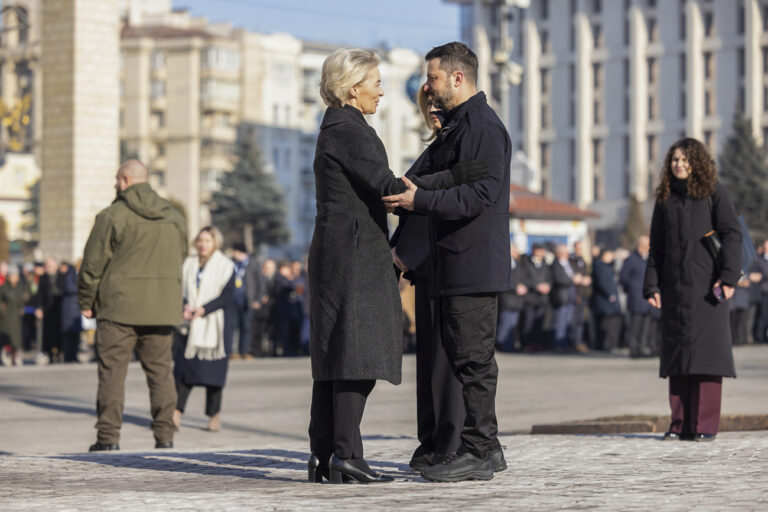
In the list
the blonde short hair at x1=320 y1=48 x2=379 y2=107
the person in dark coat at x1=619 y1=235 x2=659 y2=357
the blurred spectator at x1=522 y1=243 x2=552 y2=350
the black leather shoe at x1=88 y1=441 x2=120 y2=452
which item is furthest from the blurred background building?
the blonde short hair at x1=320 y1=48 x2=379 y2=107

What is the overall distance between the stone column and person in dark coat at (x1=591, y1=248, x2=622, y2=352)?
1460cm

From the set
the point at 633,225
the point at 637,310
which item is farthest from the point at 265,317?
the point at 633,225

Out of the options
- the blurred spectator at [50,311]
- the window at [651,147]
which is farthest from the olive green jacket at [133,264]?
the window at [651,147]

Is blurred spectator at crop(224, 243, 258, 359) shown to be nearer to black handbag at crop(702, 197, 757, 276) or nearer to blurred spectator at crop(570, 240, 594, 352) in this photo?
blurred spectator at crop(570, 240, 594, 352)

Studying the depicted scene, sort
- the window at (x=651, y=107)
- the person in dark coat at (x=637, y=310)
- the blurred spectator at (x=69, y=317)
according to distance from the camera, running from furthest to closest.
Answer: the window at (x=651, y=107), the blurred spectator at (x=69, y=317), the person in dark coat at (x=637, y=310)

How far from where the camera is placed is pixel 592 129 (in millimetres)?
111062

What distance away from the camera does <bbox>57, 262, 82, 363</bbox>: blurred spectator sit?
24.3m

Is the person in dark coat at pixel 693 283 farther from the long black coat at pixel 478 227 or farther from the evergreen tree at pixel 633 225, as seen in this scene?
the evergreen tree at pixel 633 225

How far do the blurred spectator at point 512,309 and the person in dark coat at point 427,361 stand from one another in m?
19.5

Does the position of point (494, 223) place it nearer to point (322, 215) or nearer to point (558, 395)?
point (322, 215)

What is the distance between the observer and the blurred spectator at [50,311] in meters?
24.9

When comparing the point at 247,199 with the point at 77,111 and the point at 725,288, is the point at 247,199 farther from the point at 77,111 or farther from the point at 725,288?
the point at 725,288

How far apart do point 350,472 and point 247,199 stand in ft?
281

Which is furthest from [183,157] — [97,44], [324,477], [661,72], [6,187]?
[324,477]
